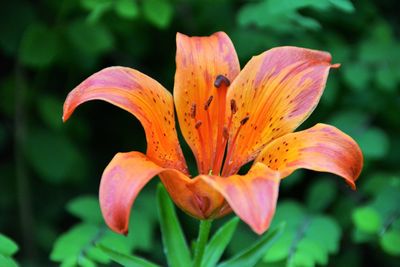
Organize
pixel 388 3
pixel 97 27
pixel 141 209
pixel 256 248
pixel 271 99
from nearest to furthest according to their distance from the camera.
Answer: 1. pixel 256 248
2. pixel 271 99
3. pixel 141 209
4. pixel 97 27
5. pixel 388 3

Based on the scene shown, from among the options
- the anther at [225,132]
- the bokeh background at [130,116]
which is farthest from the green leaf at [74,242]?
the anther at [225,132]

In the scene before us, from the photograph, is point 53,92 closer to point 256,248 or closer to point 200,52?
point 200,52

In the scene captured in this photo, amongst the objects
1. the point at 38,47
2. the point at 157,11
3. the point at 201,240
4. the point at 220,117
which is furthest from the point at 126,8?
the point at 201,240

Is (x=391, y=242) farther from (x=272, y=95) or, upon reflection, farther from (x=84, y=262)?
(x=84, y=262)

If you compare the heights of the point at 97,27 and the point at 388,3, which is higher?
the point at 97,27

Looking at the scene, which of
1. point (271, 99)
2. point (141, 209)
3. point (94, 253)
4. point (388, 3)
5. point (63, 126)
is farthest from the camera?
point (388, 3)

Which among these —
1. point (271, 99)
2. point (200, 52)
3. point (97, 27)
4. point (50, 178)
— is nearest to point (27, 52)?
point (97, 27)
